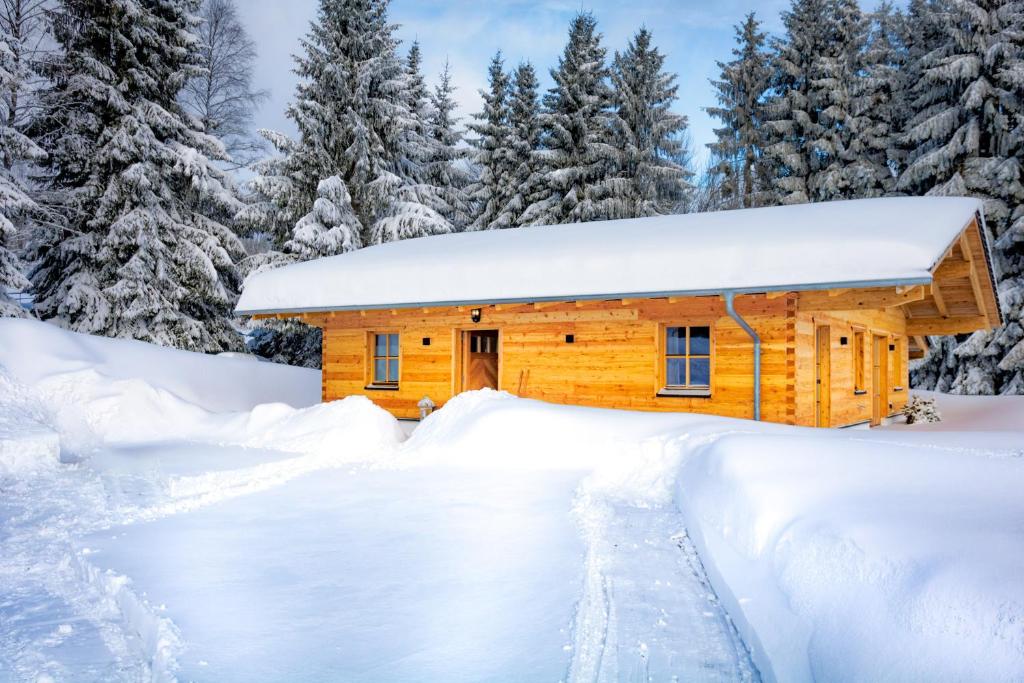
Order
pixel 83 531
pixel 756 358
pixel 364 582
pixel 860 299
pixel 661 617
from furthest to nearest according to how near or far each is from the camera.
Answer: pixel 756 358 → pixel 860 299 → pixel 83 531 → pixel 364 582 → pixel 661 617

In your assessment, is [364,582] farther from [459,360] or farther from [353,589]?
[459,360]

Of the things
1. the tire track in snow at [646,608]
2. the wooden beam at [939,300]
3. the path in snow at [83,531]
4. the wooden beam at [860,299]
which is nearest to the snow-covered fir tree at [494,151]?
the wooden beam at [939,300]

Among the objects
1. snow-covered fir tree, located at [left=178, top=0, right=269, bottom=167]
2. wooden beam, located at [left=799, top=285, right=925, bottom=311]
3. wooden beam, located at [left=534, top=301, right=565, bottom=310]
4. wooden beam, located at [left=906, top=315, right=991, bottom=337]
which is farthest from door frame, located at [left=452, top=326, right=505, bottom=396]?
snow-covered fir tree, located at [left=178, top=0, right=269, bottom=167]

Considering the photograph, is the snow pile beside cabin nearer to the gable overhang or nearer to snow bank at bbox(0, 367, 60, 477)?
the gable overhang

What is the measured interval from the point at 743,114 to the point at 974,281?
550 inches

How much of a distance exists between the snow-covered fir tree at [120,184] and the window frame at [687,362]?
42.6ft

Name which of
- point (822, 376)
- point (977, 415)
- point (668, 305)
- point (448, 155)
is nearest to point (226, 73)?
point (448, 155)

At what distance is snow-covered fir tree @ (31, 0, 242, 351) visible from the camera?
1695 cm

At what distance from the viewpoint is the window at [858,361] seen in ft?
40.7

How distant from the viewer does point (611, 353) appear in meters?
11.0

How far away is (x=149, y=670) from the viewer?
3.02 m

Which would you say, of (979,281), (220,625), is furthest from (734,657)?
(979,281)

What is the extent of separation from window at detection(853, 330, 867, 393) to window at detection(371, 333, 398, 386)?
29.2 feet

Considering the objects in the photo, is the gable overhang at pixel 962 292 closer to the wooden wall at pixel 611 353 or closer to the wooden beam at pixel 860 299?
the wooden beam at pixel 860 299
